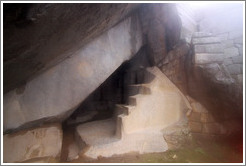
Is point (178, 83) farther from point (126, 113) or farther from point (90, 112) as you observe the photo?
point (90, 112)

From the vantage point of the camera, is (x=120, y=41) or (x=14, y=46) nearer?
(x=14, y=46)

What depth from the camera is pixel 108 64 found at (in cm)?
518

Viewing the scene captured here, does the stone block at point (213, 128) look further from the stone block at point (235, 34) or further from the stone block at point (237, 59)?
the stone block at point (235, 34)

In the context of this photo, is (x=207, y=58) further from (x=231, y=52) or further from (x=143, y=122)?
(x=143, y=122)

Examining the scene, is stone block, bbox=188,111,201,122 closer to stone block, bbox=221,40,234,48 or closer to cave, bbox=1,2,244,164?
cave, bbox=1,2,244,164

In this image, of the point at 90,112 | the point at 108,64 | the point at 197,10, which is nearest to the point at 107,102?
the point at 90,112

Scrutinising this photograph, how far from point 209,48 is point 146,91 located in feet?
6.77

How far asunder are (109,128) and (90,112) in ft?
8.10

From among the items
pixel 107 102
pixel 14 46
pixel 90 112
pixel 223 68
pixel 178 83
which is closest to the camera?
pixel 14 46

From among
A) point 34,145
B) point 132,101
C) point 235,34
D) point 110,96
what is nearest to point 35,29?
point 34,145

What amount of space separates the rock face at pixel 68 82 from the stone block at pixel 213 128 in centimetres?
308

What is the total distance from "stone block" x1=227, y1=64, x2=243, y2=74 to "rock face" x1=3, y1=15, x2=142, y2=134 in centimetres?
284

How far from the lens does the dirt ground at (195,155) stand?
13.4 ft

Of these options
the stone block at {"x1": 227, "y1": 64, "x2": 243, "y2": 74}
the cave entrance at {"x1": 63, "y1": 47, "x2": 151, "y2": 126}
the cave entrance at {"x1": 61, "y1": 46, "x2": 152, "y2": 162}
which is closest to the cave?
the stone block at {"x1": 227, "y1": 64, "x2": 243, "y2": 74}
